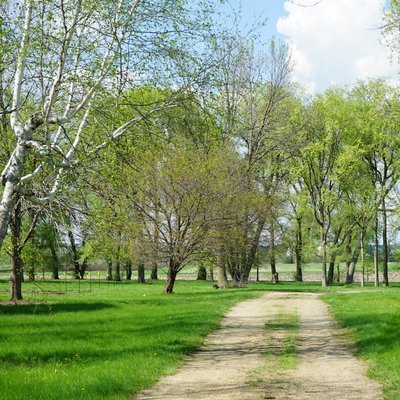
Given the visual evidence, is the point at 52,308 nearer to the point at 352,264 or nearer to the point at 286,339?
the point at 286,339

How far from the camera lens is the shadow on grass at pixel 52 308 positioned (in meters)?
19.4

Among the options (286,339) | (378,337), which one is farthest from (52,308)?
(378,337)

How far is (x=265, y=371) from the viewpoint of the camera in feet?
32.2

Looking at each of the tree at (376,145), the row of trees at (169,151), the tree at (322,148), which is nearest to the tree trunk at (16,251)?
the row of trees at (169,151)

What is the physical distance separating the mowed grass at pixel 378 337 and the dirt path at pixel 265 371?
0.25m

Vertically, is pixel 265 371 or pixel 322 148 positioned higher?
pixel 322 148

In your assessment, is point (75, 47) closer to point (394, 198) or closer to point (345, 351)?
point (345, 351)

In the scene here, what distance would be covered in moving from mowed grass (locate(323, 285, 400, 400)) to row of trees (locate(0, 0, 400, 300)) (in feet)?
19.0

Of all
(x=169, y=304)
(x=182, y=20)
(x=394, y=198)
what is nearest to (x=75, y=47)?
(x=182, y=20)

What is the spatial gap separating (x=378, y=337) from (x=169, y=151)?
1658 cm

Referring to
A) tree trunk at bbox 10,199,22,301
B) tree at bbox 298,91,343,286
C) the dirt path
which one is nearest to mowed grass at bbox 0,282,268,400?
the dirt path

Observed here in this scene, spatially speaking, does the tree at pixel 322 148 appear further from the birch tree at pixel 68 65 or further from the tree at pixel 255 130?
the birch tree at pixel 68 65

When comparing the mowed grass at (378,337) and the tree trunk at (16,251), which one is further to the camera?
the tree trunk at (16,251)

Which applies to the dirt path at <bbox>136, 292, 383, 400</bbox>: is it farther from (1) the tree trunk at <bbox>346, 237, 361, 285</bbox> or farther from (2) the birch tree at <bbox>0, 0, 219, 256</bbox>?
(1) the tree trunk at <bbox>346, 237, 361, 285</bbox>
